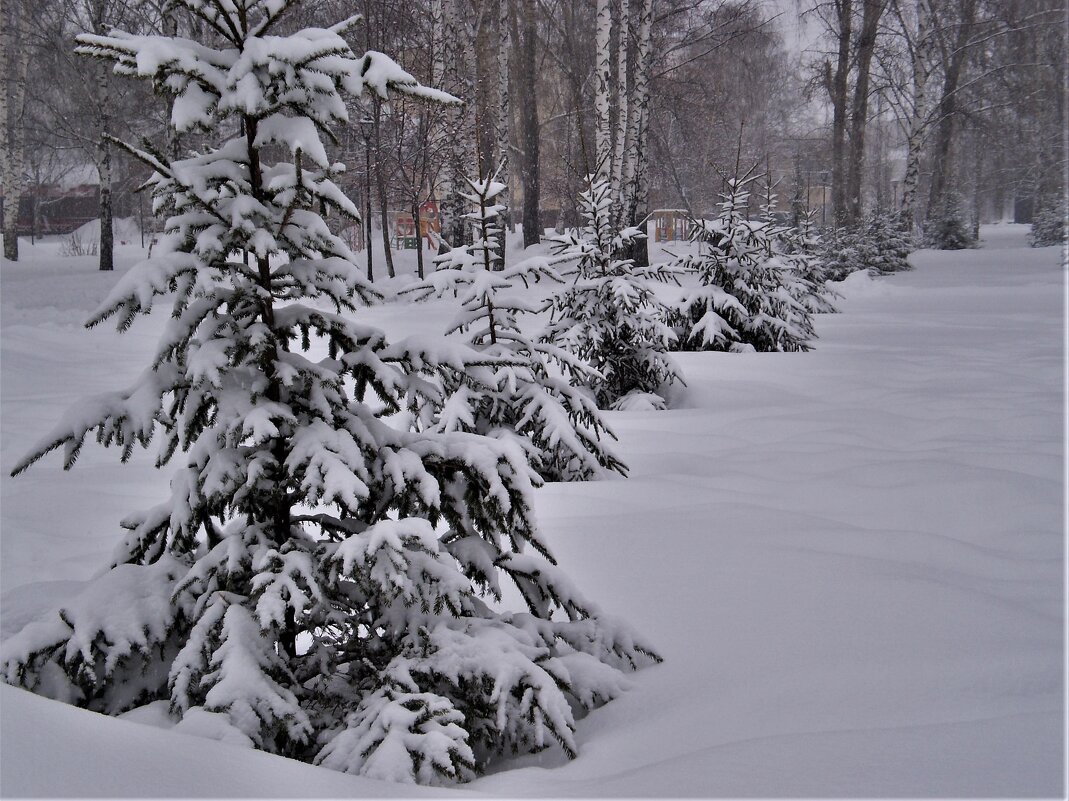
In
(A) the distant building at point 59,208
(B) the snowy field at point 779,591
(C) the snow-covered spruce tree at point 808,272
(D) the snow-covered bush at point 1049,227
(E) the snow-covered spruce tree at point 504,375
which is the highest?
(A) the distant building at point 59,208

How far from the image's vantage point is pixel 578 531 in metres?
3.44

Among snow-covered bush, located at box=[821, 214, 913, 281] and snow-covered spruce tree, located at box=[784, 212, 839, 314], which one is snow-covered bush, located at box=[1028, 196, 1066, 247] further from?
snow-covered spruce tree, located at box=[784, 212, 839, 314]

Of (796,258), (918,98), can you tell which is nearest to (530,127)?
(918,98)

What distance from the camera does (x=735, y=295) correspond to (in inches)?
339

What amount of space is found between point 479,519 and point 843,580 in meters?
1.44

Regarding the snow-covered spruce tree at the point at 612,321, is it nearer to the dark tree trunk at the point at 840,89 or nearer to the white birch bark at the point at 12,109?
the white birch bark at the point at 12,109

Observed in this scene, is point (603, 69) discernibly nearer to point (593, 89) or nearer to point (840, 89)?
point (593, 89)

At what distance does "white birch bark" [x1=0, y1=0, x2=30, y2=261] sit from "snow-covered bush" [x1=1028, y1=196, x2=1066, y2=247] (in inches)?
1118

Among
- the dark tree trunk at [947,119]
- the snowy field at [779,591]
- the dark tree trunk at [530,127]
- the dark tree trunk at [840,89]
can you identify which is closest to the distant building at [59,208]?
the dark tree trunk at [530,127]

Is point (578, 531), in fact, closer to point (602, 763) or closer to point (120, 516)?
point (602, 763)

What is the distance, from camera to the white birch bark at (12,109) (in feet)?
57.5

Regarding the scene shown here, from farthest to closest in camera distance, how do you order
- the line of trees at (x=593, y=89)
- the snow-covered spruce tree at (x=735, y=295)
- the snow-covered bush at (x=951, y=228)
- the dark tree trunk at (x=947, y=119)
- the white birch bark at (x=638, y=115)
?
the snow-covered bush at (x=951, y=228)
the dark tree trunk at (x=947, y=119)
the line of trees at (x=593, y=89)
the white birch bark at (x=638, y=115)
the snow-covered spruce tree at (x=735, y=295)

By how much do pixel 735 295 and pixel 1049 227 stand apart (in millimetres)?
21903

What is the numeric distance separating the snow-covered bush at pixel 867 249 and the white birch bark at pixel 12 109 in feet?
64.0
